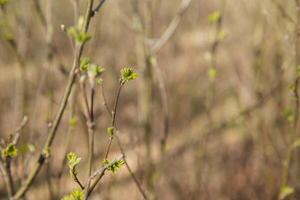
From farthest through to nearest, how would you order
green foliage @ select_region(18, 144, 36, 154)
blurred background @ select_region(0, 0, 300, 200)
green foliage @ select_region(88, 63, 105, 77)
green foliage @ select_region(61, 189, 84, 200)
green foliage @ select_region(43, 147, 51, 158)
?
blurred background @ select_region(0, 0, 300, 200) → green foliage @ select_region(18, 144, 36, 154) → green foliage @ select_region(43, 147, 51, 158) → green foliage @ select_region(88, 63, 105, 77) → green foliage @ select_region(61, 189, 84, 200)

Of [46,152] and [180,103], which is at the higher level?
[180,103]

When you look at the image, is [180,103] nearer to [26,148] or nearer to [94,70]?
[26,148]

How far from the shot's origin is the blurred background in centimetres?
208

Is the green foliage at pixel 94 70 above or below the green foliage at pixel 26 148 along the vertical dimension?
below

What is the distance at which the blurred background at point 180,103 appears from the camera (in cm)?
208

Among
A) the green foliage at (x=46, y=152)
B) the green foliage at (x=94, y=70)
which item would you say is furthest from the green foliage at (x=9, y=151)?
the green foliage at (x=94, y=70)

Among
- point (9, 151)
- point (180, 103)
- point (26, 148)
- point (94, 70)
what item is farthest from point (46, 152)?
point (180, 103)

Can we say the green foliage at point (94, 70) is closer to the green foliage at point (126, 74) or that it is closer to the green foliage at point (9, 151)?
the green foliage at point (126, 74)

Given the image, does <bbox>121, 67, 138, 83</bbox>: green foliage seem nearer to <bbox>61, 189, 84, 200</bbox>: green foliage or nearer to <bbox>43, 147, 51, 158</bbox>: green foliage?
<bbox>61, 189, 84, 200</bbox>: green foliage

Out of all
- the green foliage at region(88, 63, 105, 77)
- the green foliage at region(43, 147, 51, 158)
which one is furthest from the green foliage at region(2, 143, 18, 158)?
the green foliage at region(88, 63, 105, 77)

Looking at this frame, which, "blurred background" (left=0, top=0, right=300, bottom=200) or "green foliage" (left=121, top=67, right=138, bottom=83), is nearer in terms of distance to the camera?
"green foliage" (left=121, top=67, right=138, bottom=83)

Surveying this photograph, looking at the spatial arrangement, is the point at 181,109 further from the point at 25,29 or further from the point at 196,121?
the point at 25,29

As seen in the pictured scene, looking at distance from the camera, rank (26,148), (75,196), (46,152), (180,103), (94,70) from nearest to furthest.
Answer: (75,196), (94,70), (46,152), (26,148), (180,103)

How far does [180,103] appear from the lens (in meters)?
4.19
